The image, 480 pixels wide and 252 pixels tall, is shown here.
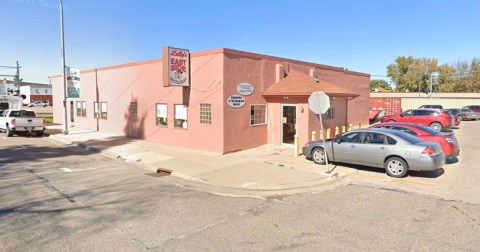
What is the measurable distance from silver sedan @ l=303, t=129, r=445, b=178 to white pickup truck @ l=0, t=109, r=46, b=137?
747 inches

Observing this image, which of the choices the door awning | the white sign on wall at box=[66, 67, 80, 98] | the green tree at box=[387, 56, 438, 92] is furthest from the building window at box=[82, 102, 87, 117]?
the green tree at box=[387, 56, 438, 92]

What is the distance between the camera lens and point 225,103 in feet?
43.4

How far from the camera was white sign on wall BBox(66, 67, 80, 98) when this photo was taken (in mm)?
21172

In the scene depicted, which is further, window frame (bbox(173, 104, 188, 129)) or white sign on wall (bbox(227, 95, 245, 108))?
window frame (bbox(173, 104, 188, 129))

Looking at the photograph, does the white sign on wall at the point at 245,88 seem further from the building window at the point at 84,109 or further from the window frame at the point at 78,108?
the window frame at the point at 78,108

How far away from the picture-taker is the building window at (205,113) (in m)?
13.8

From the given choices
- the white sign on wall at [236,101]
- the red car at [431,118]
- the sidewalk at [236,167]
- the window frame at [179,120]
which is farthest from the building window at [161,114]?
the red car at [431,118]

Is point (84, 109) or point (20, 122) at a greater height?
point (84, 109)

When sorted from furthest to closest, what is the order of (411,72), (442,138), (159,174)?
(411,72) < (442,138) < (159,174)

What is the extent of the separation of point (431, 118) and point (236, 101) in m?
14.4

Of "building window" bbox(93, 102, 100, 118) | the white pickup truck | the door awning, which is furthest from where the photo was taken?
"building window" bbox(93, 102, 100, 118)

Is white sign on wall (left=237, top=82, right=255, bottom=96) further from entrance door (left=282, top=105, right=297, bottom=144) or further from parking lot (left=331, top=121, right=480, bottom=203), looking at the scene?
parking lot (left=331, top=121, right=480, bottom=203)

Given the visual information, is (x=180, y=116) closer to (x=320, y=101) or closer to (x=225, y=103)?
(x=225, y=103)

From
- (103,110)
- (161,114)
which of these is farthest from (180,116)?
(103,110)
